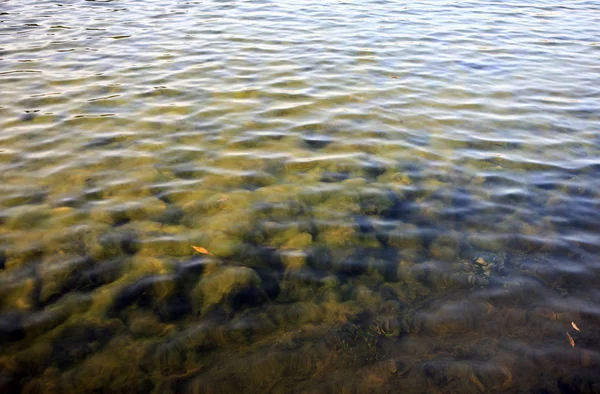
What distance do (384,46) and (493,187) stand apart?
4.59 meters

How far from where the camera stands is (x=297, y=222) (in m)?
3.91

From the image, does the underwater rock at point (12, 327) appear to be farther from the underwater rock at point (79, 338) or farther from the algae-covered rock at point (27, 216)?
the algae-covered rock at point (27, 216)

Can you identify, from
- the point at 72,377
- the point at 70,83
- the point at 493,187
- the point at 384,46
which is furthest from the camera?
the point at 384,46

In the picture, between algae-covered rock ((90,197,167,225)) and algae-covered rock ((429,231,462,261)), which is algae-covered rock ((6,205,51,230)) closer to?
algae-covered rock ((90,197,167,225))

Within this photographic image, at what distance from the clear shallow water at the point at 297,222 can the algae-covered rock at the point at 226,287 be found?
0.01 meters

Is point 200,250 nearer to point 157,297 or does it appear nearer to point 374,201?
point 157,297

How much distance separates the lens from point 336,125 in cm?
553

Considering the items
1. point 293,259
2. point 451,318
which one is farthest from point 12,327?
point 451,318

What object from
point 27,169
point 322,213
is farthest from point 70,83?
point 322,213

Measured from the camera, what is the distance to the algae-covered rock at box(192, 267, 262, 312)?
124 inches

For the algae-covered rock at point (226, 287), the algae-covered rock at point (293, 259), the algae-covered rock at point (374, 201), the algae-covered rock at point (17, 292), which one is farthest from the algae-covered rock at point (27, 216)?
the algae-covered rock at point (374, 201)

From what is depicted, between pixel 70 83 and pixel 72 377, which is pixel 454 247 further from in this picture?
pixel 70 83

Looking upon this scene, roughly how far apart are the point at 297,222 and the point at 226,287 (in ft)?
3.04

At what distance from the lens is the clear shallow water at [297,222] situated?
9.14ft
